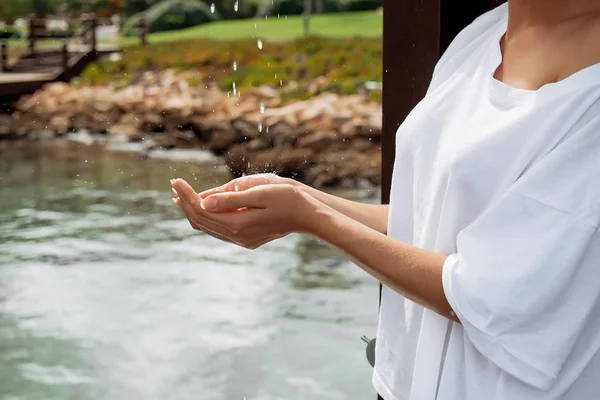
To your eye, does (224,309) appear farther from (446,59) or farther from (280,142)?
(446,59)

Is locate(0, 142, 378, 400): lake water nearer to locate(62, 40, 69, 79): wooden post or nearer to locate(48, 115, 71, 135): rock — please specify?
locate(48, 115, 71, 135): rock

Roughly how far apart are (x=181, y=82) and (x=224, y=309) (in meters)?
9.92

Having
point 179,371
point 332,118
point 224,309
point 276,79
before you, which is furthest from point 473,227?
point 276,79

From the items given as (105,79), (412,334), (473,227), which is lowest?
(105,79)

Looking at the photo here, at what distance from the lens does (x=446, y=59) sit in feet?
3.13

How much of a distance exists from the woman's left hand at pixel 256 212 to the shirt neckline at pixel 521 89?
0.70 ft

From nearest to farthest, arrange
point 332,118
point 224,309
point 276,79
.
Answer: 1. point 224,309
2. point 332,118
3. point 276,79

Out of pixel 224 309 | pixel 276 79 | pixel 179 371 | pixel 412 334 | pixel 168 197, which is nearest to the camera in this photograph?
pixel 412 334

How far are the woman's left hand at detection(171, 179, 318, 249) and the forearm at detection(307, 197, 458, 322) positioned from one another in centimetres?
2

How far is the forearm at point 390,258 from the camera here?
0.78m

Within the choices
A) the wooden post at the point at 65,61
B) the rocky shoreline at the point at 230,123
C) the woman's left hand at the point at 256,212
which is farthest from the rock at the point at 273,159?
the woman's left hand at the point at 256,212

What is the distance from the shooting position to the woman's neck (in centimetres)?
76

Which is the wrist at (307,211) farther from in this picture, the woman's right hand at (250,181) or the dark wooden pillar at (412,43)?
the dark wooden pillar at (412,43)

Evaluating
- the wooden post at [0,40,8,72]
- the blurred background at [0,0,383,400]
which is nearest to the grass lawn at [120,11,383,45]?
the blurred background at [0,0,383,400]
